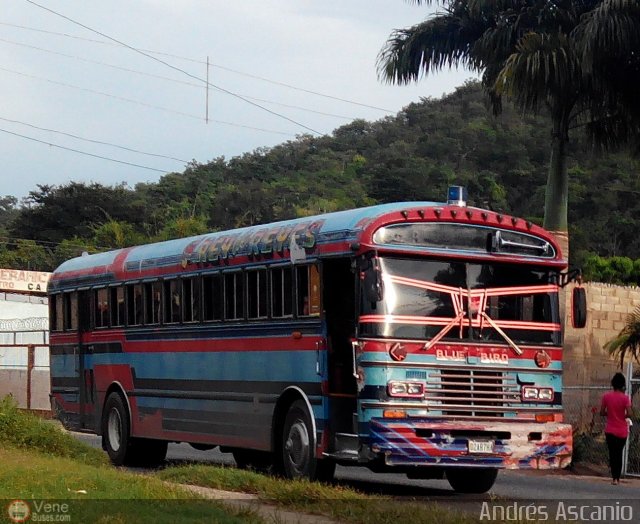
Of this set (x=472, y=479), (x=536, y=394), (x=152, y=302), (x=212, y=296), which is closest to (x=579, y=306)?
(x=536, y=394)

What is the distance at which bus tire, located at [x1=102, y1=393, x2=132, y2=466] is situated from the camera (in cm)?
2022

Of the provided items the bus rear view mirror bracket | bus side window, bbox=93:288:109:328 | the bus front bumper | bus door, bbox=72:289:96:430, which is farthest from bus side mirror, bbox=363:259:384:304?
bus door, bbox=72:289:96:430

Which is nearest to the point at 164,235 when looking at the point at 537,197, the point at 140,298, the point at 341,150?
the point at 537,197

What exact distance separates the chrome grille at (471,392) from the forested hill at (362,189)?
142 ft

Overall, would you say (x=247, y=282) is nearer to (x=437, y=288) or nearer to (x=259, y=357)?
(x=259, y=357)

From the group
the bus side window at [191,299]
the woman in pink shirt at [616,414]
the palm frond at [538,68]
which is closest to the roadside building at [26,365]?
the bus side window at [191,299]

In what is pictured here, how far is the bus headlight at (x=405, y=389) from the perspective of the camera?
1443cm

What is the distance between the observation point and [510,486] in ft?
59.4

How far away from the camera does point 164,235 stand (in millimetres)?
64062

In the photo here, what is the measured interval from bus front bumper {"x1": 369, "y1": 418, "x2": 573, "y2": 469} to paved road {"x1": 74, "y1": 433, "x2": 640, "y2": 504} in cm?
59

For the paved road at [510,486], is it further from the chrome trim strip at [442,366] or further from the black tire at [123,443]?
the chrome trim strip at [442,366]

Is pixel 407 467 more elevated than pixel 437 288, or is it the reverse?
pixel 437 288

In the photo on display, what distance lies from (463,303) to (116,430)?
24.7 ft

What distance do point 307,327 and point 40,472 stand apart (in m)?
3.36
